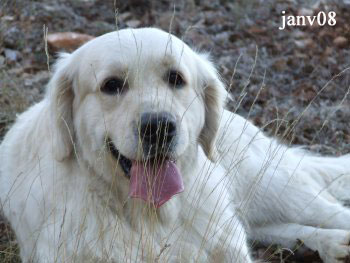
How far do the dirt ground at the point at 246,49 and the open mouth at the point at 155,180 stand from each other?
2227mm

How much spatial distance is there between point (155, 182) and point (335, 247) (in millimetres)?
1364

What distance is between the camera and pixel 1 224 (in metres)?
4.52

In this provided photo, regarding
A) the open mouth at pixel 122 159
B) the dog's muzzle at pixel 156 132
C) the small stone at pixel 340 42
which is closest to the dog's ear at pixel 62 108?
the open mouth at pixel 122 159

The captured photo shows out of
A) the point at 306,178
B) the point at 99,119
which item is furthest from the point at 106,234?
the point at 306,178

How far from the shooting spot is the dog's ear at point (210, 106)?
380 centimetres

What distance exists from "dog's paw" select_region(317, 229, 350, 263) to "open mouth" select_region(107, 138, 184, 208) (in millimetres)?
1198

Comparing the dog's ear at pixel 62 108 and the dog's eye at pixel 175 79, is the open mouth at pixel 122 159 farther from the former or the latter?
the dog's eye at pixel 175 79

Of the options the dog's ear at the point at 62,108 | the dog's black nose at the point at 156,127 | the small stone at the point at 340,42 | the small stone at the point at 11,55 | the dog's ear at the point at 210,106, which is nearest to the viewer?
the dog's black nose at the point at 156,127

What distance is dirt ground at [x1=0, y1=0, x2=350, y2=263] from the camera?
5855 mm

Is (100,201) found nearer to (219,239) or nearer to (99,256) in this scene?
(99,256)

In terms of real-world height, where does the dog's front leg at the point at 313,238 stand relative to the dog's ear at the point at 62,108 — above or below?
below

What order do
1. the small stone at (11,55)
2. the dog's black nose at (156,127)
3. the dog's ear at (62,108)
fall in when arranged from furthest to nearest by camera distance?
the small stone at (11,55) → the dog's ear at (62,108) → the dog's black nose at (156,127)

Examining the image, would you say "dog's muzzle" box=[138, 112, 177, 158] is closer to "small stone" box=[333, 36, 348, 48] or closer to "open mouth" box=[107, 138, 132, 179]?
"open mouth" box=[107, 138, 132, 179]

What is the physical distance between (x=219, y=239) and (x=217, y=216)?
12cm
